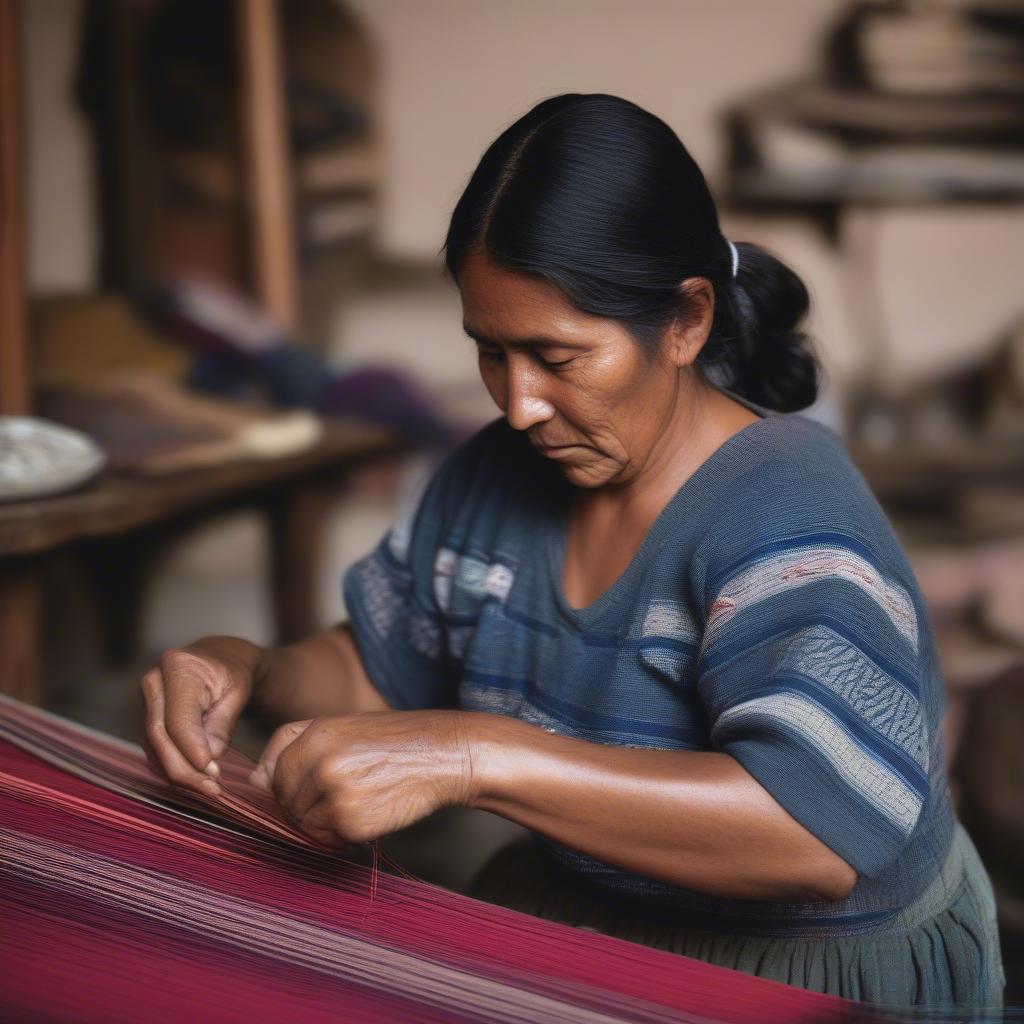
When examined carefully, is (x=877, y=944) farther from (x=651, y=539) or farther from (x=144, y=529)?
(x=144, y=529)

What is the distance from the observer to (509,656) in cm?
143

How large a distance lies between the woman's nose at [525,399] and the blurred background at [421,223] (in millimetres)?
1736

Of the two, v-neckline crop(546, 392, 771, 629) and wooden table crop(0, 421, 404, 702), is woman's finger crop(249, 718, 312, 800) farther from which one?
wooden table crop(0, 421, 404, 702)

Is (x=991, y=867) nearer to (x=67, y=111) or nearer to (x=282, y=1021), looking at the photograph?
(x=282, y=1021)

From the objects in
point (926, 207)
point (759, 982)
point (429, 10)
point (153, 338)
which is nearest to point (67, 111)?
point (153, 338)

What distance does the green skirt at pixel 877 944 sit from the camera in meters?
1.24

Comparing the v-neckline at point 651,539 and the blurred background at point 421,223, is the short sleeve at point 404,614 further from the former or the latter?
the blurred background at point 421,223

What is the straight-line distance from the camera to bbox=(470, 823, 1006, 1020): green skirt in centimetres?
124

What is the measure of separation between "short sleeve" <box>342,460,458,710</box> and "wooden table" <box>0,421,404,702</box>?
0.73m

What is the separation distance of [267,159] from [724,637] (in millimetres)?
2542

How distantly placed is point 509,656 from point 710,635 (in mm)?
318

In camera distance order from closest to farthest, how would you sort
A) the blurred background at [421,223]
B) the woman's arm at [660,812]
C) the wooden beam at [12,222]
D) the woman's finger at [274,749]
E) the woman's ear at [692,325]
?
the woman's arm at [660,812] < the woman's finger at [274,749] < the woman's ear at [692,325] < the wooden beam at [12,222] < the blurred background at [421,223]

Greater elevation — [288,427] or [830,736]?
[830,736]

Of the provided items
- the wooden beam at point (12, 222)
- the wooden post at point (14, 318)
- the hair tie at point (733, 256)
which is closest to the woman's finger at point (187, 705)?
the hair tie at point (733, 256)
